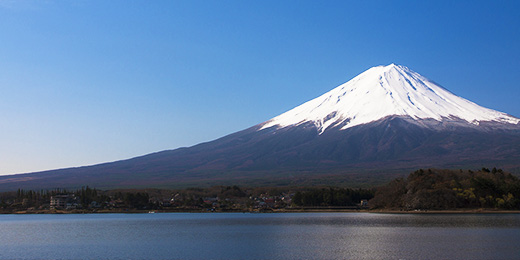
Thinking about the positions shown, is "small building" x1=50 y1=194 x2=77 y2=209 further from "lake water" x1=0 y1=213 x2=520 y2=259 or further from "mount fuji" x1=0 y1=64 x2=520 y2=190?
"lake water" x1=0 y1=213 x2=520 y2=259

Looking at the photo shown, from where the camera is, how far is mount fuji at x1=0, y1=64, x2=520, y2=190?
479ft

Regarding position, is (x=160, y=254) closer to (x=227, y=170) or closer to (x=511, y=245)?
(x=511, y=245)

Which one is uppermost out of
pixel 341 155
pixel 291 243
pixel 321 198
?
pixel 341 155

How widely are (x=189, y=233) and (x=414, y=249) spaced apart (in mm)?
22432

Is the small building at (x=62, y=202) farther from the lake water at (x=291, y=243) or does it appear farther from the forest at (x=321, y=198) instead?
the lake water at (x=291, y=243)

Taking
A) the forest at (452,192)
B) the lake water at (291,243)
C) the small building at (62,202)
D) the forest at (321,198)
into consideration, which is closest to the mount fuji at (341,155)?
the forest at (321,198)

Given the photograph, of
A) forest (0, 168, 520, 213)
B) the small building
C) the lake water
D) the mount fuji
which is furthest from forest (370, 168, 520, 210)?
the small building

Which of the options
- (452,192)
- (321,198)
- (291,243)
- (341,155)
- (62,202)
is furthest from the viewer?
(341,155)

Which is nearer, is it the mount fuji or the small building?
the small building

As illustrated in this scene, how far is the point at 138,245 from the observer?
42.3m

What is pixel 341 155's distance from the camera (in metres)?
171

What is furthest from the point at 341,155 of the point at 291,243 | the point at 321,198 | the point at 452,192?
the point at 291,243

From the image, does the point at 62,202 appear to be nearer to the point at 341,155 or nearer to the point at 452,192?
the point at 452,192

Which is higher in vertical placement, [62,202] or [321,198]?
[62,202]
